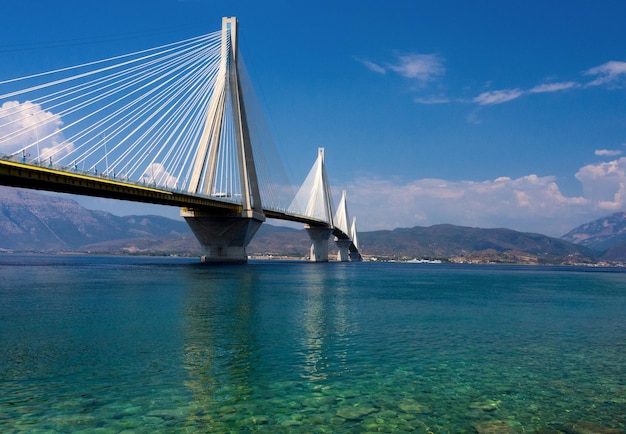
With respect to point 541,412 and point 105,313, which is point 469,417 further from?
point 105,313

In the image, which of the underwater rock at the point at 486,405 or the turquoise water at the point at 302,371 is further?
the underwater rock at the point at 486,405

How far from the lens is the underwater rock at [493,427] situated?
951 centimetres

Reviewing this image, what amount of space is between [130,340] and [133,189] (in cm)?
3643

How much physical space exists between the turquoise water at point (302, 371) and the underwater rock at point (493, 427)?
5cm

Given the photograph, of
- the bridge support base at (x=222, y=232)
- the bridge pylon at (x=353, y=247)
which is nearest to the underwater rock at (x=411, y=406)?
the bridge support base at (x=222, y=232)

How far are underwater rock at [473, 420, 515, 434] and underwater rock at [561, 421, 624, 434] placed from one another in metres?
1.08

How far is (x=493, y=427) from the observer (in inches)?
384

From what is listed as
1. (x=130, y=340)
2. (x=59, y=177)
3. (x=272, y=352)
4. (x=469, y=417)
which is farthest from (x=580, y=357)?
(x=59, y=177)

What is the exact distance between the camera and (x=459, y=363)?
15180mm

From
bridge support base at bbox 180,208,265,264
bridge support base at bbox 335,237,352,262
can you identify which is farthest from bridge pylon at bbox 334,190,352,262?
bridge support base at bbox 180,208,265,264

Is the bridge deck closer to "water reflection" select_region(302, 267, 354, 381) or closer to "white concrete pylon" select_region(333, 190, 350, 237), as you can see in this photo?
"water reflection" select_region(302, 267, 354, 381)

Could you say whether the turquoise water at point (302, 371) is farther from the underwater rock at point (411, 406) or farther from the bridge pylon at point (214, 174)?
the bridge pylon at point (214, 174)

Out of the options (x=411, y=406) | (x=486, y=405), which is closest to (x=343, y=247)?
(x=486, y=405)

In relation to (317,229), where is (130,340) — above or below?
below
